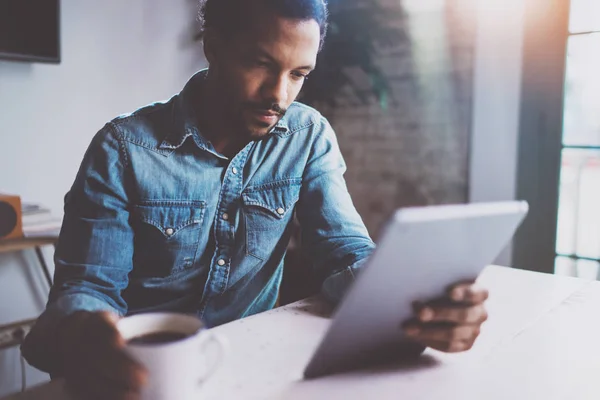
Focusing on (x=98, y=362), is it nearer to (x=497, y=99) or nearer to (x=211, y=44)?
(x=211, y=44)

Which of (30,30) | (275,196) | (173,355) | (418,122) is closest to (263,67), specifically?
(275,196)

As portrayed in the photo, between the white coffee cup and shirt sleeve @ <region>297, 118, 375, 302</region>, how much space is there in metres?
0.47

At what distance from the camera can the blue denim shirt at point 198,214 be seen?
3.04ft

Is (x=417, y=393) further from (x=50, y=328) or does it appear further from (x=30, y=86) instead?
(x=30, y=86)

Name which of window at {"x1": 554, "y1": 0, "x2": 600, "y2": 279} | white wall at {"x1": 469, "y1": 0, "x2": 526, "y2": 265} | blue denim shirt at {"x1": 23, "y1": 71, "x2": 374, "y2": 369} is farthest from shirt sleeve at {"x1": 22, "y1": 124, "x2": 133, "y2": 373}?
window at {"x1": 554, "y1": 0, "x2": 600, "y2": 279}

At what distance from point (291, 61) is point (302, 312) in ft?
1.39

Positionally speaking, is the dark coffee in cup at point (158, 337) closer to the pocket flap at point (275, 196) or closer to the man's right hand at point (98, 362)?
the man's right hand at point (98, 362)

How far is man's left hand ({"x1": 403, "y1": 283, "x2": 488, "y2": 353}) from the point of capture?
676 mm

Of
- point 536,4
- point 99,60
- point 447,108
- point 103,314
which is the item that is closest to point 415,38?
point 447,108

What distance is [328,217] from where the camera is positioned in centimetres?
111

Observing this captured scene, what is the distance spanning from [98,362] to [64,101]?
1806mm

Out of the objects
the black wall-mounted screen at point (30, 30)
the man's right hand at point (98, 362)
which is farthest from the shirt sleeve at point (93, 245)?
the black wall-mounted screen at point (30, 30)

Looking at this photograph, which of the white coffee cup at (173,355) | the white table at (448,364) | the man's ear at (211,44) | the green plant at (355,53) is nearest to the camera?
the white coffee cup at (173,355)

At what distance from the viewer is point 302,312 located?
2.90 ft
